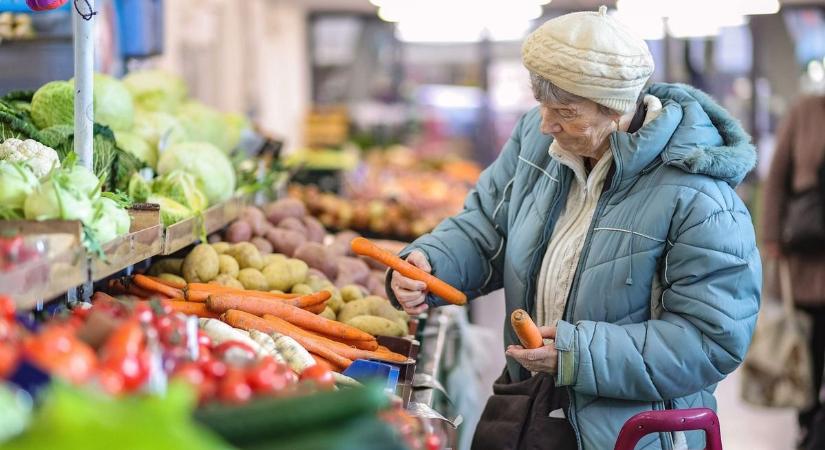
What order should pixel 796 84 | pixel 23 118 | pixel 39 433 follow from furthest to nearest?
1. pixel 796 84
2. pixel 23 118
3. pixel 39 433

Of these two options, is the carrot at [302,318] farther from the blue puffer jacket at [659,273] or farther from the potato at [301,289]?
the blue puffer jacket at [659,273]

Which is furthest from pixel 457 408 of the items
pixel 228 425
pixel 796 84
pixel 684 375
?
pixel 796 84

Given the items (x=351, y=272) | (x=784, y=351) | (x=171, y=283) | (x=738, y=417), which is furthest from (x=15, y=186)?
(x=738, y=417)

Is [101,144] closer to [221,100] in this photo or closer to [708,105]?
[708,105]

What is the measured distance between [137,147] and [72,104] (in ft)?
1.52

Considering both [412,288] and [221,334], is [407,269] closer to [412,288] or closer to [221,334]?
[412,288]

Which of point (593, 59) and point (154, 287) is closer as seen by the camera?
point (593, 59)

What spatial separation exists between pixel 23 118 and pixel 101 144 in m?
0.26

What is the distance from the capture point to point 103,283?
3.10m

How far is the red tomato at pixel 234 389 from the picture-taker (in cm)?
170

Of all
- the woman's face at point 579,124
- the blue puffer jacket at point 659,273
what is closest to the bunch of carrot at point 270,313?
the blue puffer jacket at point 659,273

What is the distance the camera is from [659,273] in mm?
2838

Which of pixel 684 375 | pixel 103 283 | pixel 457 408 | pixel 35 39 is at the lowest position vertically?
pixel 457 408

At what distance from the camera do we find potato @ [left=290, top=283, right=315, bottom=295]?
3486 millimetres
